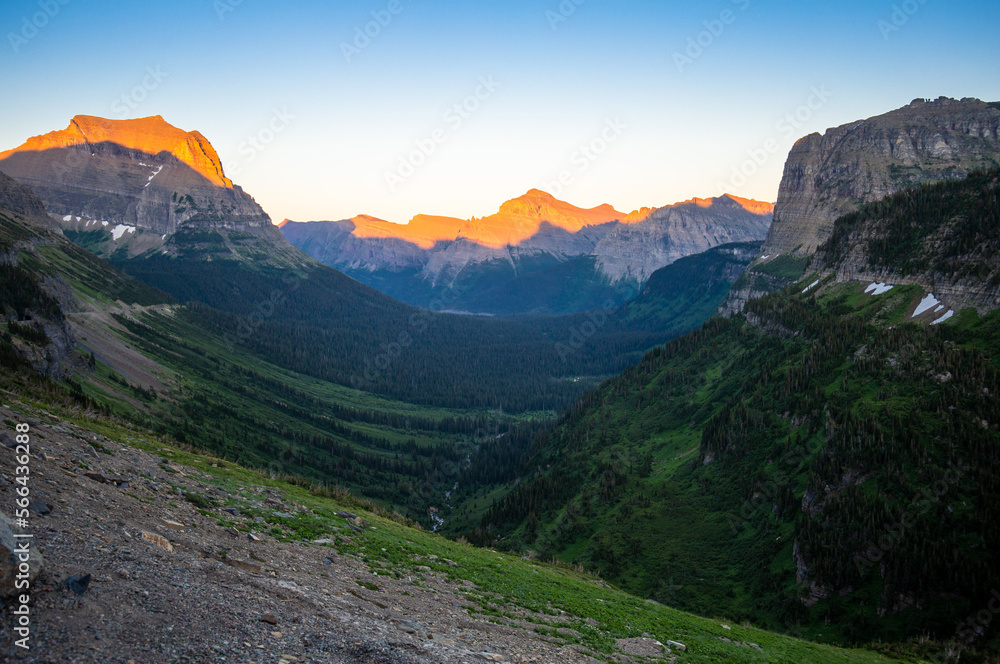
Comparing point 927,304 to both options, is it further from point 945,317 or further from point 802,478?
point 802,478

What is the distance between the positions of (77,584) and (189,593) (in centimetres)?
343

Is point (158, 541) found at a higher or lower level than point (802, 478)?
higher

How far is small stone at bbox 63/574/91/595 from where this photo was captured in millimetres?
16328

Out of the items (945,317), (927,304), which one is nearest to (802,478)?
(945,317)

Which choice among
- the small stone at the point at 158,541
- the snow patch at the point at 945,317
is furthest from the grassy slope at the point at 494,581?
the snow patch at the point at 945,317

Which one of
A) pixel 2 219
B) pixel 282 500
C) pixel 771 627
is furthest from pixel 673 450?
pixel 2 219

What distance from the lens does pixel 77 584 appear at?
16.5 meters

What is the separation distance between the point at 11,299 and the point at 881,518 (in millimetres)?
136794

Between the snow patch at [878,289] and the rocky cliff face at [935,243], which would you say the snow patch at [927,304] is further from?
the snow patch at [878,289]

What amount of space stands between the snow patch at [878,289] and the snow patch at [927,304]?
13507mm

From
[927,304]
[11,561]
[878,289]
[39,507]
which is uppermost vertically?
[878,289]

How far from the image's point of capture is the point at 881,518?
6612 cm

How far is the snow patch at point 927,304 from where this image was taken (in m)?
99.0

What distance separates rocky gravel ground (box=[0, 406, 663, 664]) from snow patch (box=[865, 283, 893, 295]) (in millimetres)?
116780
